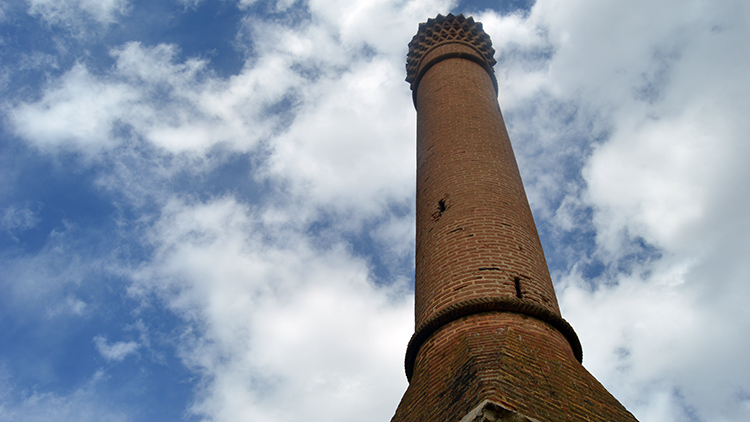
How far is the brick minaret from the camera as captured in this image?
13.2 ft

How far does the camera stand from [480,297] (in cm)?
498

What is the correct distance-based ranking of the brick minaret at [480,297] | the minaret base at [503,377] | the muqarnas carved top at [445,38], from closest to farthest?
the minaret base at [503,377] < the brick minaret at [480,297] < the muqarnas carved top at [445,38]

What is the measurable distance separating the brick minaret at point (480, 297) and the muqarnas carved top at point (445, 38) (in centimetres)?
143

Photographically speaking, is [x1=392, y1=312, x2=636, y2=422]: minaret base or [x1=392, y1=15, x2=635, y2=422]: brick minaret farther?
[x1=392, y1=15, x2=635, y2=422]: brick minaret

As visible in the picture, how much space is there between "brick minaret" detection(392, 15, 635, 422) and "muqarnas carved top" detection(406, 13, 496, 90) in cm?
143

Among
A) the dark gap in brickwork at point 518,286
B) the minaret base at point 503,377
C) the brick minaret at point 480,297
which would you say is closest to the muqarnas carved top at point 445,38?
the brick minaret at point 480,297

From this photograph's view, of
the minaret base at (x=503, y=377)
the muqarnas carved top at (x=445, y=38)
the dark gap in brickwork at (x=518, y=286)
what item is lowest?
the minaret base at (x=503, y=377)

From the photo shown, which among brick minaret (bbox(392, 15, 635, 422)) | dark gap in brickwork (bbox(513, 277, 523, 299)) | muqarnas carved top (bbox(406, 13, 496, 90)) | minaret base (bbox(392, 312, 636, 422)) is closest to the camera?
minaret base (bbox(392, 312, 636, 422))

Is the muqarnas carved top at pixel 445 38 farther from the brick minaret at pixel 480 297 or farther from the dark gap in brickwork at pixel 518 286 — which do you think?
the dark gap in brickwork at pixel 518 286

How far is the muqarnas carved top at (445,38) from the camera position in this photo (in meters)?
9.94

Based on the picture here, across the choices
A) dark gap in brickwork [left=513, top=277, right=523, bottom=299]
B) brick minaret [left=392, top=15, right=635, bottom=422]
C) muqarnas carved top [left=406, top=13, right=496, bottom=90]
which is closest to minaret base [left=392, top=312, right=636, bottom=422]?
brick minaret [left=392, top=15, right=635, bottom=422]

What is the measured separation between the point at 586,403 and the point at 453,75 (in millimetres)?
6130

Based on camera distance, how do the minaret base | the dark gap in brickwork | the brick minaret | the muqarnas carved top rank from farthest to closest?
Answer: the muqarnas carved top < the dark gap in brickwork < the brick minaret < the minaret base

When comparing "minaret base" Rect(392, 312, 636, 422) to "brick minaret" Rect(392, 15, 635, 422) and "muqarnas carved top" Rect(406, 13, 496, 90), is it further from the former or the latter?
"muqarnas carved top" Rect(406, 13, 496, 90)
